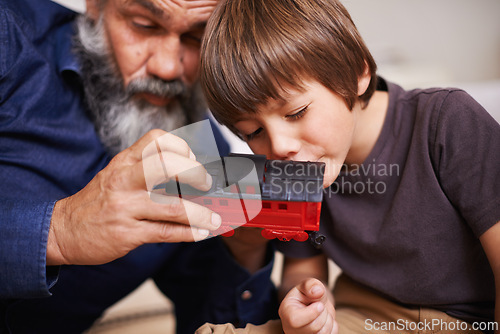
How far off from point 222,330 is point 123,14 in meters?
0.79

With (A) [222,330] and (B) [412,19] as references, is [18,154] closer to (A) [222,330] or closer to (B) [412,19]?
(A) [222,330]

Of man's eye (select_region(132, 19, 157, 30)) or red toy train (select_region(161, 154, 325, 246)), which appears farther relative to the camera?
man's eye (select_region(132, 19, 157, 30))

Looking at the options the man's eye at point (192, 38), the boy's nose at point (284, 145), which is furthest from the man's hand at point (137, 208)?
the man's eye at point (192, 38)

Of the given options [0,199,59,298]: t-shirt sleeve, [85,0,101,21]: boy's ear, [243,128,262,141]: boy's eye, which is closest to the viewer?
[0,199,59,298]: t-shirt sleeve

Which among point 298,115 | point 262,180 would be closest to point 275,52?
point 298,115

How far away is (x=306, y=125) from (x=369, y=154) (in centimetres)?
22

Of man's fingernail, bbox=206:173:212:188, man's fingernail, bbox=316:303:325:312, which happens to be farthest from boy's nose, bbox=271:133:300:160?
man's fingernail, bbox=316:303:325:312

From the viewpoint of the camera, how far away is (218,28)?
0.81 meters

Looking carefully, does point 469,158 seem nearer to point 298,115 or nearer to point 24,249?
point 298,115

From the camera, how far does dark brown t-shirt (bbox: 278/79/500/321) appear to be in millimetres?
757

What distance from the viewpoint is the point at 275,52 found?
748 millimetres

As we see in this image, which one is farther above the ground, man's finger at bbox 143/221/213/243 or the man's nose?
the man's nose

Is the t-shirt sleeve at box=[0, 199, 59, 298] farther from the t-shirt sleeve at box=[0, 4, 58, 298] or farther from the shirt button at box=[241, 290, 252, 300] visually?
the shirt button at box=[241, 290, 252, 300]

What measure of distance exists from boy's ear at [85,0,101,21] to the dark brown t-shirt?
2.67 feet
